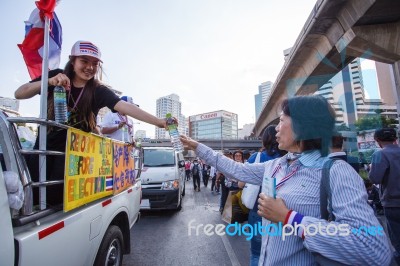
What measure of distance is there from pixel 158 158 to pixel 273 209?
6417 millimetres

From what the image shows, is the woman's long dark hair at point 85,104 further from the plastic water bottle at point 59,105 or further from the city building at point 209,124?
the city building at point 209,124

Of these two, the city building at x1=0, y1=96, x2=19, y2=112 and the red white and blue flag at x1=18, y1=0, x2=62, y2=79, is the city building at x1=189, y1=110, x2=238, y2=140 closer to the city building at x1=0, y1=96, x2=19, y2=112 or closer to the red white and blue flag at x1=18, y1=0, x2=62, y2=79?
the city building at x1=0, y1=96, x2=19, y2=112

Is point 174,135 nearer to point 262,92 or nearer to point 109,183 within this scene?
point 109,183

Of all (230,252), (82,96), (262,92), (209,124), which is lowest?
(230,252)

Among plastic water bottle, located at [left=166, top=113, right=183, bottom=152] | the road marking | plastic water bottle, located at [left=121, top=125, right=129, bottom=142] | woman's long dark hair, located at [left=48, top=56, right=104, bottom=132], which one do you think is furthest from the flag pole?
the road marking

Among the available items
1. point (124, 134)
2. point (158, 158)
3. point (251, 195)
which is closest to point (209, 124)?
point (158, 158)

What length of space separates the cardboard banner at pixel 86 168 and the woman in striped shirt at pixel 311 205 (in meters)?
1.30

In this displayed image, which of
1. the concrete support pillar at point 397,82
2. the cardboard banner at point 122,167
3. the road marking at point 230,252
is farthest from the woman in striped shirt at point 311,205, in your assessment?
the concrete support pillar at point 397,82

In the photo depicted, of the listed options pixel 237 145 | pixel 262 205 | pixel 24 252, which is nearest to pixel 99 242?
pixel 24 252

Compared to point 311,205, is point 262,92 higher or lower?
higher

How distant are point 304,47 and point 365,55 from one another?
2.80 metres

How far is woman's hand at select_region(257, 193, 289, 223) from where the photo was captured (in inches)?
48.4

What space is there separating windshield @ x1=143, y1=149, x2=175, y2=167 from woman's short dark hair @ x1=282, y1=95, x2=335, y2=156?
6152 mm

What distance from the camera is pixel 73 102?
2.19 meters
